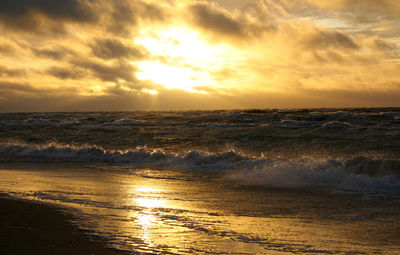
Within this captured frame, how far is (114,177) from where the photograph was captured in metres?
10.9

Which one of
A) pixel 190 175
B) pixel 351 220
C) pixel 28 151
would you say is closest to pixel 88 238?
pixel 351 220

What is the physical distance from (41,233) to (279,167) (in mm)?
7585

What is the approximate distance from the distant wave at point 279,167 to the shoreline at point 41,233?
17.7 ft

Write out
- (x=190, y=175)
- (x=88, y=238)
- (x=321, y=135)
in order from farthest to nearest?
(x=321, y=135) < (x=190, y=175) < (x=88, y=238)

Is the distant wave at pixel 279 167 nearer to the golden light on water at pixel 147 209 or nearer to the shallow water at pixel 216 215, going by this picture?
the shallow water at pixel 216 215

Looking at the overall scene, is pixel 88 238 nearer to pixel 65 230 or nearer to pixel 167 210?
pixel 65 230

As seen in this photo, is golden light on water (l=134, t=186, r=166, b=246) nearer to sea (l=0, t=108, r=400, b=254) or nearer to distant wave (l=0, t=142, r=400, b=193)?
Answer: sea (l=0, t=108, r=400, b=254)

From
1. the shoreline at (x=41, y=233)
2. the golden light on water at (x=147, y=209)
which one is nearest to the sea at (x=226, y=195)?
the golden light on water at (x=147, y=209)

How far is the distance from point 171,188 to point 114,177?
2468 millimetres

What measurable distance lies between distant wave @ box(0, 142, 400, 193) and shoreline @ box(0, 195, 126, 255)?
17.7 feet

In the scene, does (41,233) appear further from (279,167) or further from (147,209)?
(279,167)

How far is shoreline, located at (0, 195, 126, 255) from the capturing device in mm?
4508

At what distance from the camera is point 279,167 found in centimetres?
1140

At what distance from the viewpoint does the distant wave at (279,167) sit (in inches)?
393
